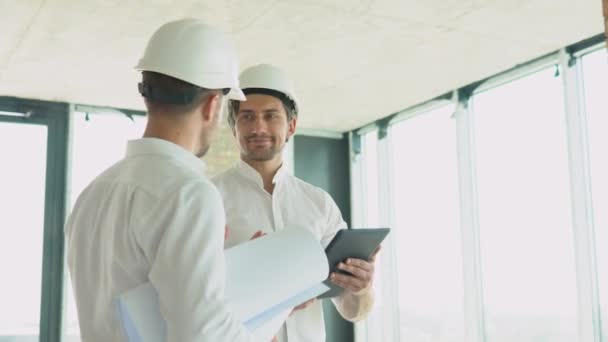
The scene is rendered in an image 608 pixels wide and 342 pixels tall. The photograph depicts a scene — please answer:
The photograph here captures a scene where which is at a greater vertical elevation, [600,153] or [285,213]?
[600,153]

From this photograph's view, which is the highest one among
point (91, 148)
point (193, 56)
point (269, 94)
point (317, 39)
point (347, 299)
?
point (317, 39)

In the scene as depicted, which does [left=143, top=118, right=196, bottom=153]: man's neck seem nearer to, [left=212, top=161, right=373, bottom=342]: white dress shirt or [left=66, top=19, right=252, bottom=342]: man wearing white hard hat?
[left=66, top=19, right=252, bottom=342]: man wearing white hard hat

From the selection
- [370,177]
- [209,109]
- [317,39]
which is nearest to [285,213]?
[209,109]

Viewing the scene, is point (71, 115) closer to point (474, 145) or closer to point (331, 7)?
point (331, 7)

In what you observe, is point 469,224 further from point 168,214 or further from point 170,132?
point 168,214

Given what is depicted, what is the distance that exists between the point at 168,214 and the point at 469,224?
474cm

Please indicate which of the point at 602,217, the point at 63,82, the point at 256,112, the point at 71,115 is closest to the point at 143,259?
the point at 256,112

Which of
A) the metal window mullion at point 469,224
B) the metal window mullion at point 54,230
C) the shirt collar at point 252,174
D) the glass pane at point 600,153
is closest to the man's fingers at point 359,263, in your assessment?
the shirt collar at point 252,174

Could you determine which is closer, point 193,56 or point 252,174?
point 193,56

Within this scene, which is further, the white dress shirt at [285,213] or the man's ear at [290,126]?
the man's ear at [290,126]

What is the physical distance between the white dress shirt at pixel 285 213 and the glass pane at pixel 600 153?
281 cm

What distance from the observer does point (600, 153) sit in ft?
14.7

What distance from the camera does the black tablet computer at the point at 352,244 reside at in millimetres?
1806

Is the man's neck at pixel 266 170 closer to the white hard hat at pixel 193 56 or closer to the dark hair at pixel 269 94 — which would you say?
the dark hair at pixel 269 94
